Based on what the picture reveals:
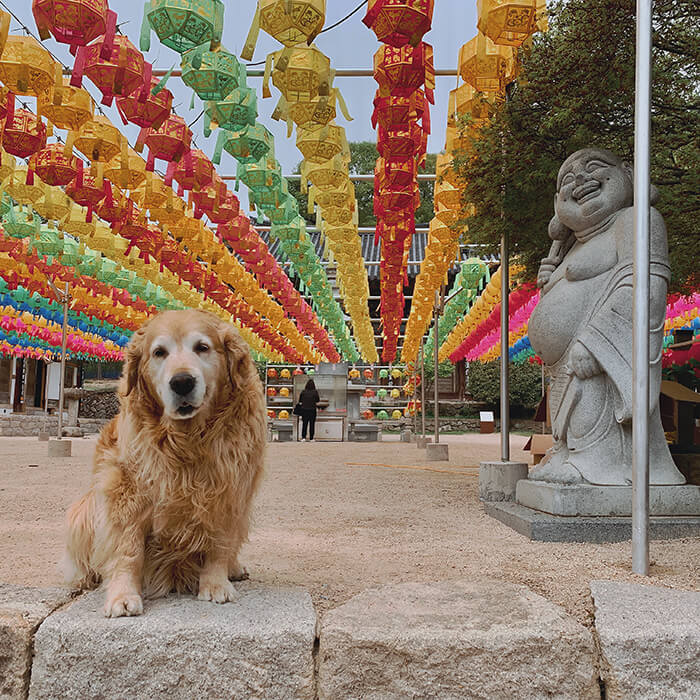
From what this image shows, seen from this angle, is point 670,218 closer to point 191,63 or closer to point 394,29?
point 394,29

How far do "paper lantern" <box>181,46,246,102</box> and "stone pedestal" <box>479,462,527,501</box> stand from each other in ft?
9.81

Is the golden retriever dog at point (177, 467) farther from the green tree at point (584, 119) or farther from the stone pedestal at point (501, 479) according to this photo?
the green tree at point (584, 119)

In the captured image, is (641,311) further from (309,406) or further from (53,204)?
(309,406)

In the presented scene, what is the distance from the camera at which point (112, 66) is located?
4.00 m

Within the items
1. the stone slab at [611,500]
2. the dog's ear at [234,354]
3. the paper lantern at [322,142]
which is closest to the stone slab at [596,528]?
the stone slab at [611,500]

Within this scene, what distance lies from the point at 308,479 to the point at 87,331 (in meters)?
12.5

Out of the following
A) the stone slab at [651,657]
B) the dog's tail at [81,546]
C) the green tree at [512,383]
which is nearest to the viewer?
the stone slab at [651,657]

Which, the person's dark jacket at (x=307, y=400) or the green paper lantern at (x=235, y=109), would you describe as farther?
the person's dark jacket at (x=307, y=400)

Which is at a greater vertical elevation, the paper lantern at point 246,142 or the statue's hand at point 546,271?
the paper lantern at point 246,142

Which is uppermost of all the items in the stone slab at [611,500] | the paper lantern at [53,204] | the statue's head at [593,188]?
the paper lantern at [53,204]

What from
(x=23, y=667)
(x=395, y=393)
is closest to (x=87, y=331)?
(x=395, y=393)

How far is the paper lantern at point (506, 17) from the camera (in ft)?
11.3

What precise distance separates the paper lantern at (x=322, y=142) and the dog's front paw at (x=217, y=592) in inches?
136

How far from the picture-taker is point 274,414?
722 inches
